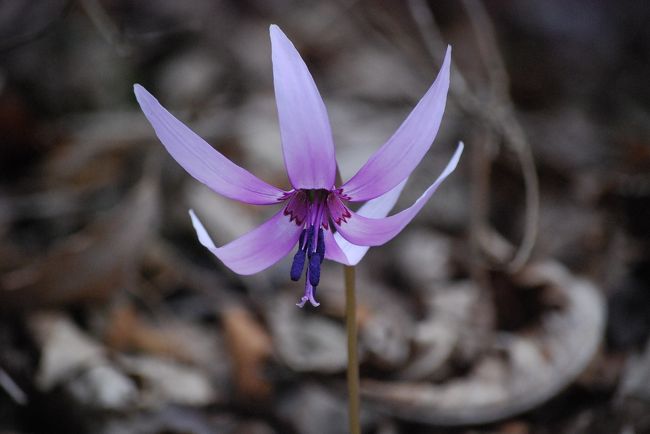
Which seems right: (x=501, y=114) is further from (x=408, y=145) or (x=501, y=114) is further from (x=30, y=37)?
(x=30, y=37)

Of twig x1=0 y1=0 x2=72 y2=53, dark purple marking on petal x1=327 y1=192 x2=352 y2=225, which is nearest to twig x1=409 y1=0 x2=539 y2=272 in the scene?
dark purple marking on petal x1=327 y1=192 x2=352 y2=225

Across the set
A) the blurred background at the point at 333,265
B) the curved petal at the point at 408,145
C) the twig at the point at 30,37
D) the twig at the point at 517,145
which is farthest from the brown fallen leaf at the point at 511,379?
the twig at the point at 30,37

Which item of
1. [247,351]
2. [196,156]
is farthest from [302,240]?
[247,351]

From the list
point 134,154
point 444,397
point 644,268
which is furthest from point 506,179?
point 134,154

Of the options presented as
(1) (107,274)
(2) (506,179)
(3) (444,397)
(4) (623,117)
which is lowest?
(3) (444,397)

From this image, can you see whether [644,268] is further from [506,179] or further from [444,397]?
[444,397]

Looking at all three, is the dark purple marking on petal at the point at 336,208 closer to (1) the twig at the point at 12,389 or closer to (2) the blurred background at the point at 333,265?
(2) the blurred background at the point at 333,265

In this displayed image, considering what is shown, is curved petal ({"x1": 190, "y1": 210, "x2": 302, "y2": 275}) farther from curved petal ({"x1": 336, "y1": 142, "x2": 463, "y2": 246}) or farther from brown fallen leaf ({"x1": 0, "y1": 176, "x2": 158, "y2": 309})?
brown fallen leaf ({"x1": 0, "y1": 176, "x2": 158, "y2": 309})
